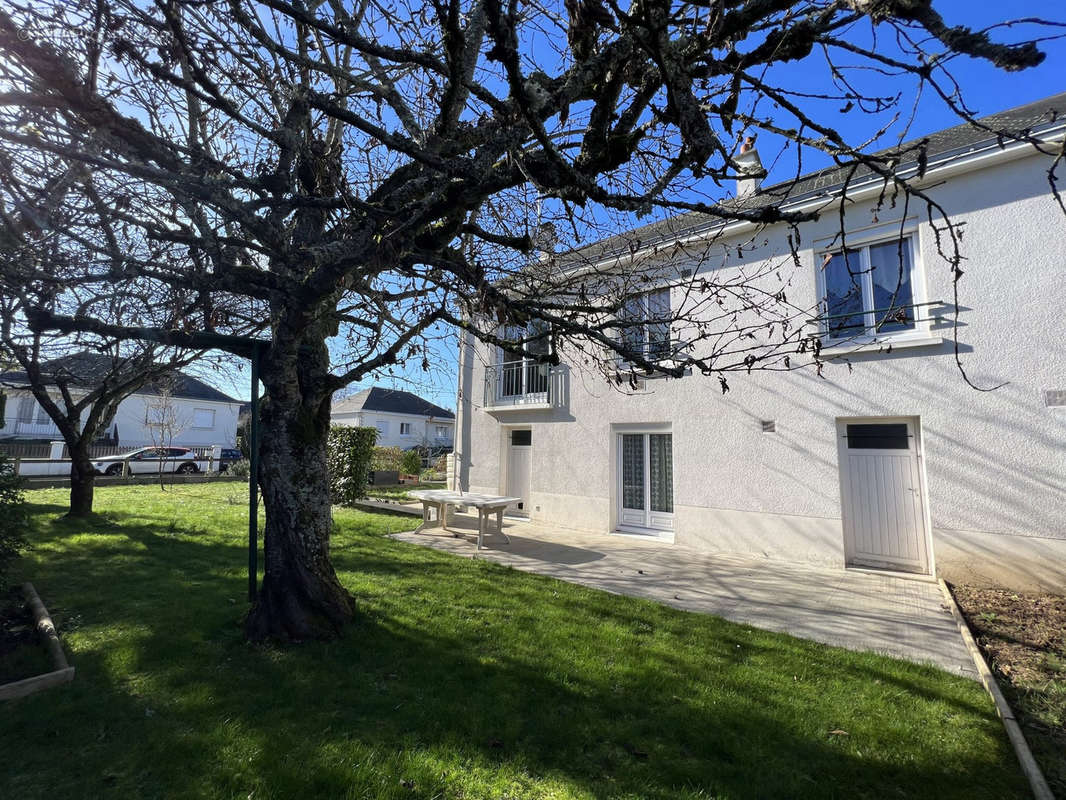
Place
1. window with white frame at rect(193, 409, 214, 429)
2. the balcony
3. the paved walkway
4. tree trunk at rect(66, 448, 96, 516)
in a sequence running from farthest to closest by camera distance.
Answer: window with white frame at rect(193, 409, 214, 429) → the balcony → tree trunk at rect(66, 448, 96, 516) → the paved walkway

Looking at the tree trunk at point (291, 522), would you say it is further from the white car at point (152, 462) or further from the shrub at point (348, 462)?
the white car at point (152, 462)

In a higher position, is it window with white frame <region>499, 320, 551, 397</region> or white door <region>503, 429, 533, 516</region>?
window with white frame <region>499, 320, 551, 397</region>

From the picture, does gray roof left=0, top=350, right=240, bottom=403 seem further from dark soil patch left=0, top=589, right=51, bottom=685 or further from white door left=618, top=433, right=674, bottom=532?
white door left=618, top=433, right=674, bottom=532

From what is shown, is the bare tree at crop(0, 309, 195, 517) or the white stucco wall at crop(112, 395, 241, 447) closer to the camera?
the bare tree at crop(0, 309, 195, 517)

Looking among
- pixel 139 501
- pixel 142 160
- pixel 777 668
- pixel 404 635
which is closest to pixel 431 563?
pixel 404 635

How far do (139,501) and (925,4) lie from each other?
1670 cm

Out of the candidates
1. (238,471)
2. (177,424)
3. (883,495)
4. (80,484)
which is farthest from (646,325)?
(177,424)

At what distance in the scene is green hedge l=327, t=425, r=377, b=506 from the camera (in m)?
13.2

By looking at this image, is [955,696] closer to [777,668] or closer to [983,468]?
[777,668]

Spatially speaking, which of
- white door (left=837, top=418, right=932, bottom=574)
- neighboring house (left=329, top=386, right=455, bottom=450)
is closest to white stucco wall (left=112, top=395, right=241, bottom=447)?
neighboring house (left=329, top=386, right=455, bottom=450)

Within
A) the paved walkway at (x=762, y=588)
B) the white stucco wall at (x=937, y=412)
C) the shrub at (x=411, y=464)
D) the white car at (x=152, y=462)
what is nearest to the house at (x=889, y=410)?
the white stucco wall at (x=937, y=412)

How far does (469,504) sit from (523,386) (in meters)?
4.18

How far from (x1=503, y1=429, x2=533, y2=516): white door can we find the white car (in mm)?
14465

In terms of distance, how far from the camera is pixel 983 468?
6.66 meters
